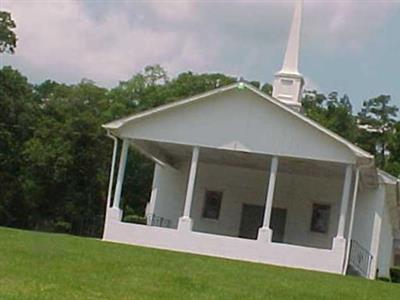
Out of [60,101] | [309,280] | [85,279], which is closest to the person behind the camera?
[85,279]

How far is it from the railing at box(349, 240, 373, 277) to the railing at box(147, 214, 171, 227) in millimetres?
6976

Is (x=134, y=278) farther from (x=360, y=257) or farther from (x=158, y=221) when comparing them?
(x=158, y=221)

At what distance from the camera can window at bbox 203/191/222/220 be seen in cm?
3086

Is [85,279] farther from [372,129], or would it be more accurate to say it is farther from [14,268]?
[372,129]

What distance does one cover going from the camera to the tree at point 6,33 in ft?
138

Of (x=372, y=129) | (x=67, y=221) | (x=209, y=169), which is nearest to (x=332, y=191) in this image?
(x=209, y=169)

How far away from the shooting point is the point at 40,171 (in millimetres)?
45469

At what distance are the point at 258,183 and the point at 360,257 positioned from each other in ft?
15.4

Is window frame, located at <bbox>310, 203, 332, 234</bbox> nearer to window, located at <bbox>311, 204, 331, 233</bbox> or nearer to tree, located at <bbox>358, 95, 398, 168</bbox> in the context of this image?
window, located at <bbox>311, 204, 331, 233</bbox>

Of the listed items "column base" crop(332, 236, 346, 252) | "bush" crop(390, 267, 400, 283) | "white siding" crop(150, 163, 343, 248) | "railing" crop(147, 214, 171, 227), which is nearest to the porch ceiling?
"white siding" crop(150, 163, 343, 248)

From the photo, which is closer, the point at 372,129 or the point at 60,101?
the point at 60,101

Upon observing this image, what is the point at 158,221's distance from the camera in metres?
30.6

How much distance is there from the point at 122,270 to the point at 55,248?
341 cm

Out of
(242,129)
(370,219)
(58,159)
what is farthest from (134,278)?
(58,159)
